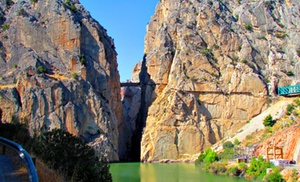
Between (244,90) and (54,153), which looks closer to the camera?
(54,153)

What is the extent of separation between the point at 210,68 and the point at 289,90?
14784 mm

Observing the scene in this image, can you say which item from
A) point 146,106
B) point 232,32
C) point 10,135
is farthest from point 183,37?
point 10,135

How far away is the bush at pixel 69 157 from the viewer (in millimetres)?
15429

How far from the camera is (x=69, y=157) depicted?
55.3 ft

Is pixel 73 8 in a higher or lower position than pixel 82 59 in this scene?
higher

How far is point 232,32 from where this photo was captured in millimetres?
73438

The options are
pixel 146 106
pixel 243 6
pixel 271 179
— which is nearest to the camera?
pixel 271 179

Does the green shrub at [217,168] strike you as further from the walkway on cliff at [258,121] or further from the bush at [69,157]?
the bush at [69,157]

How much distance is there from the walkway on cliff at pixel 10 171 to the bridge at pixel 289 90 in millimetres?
57980

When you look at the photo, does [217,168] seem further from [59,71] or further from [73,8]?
[73,8]

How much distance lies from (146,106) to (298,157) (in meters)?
38.1

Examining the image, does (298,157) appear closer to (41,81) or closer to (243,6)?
(41,81)

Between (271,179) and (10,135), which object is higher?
(10,135)

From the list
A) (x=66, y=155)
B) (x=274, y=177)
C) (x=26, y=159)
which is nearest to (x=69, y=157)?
(x=66, y=155)
